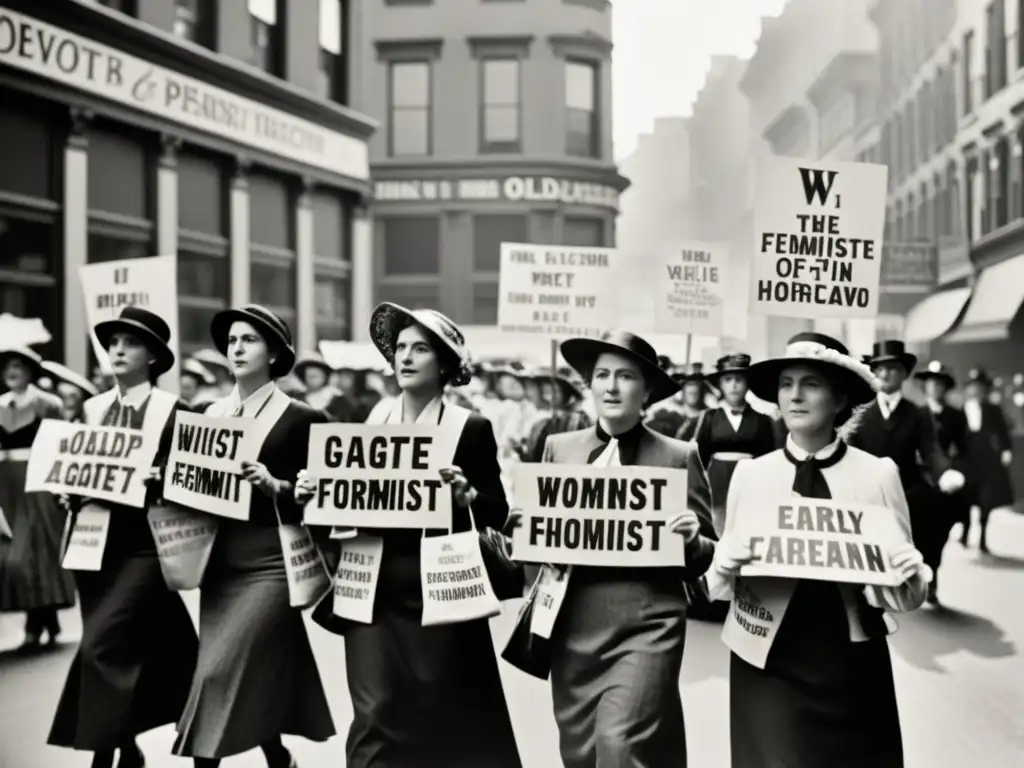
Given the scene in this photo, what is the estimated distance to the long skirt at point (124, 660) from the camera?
4902 mm

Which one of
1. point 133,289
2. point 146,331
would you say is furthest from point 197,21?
point 146,331

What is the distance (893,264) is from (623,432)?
3913 millimetres

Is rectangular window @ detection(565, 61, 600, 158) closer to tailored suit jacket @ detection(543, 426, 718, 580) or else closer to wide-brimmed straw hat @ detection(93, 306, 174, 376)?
wide-brimmed straw hat @ detection(93, 306, 174, 376)

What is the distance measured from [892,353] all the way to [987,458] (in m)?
2.46

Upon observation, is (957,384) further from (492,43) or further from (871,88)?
(492,43)

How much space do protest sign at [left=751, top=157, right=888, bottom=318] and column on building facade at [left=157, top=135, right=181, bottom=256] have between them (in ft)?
20.0

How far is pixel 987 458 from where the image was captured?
9.12 metres

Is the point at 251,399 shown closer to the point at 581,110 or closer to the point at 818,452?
the point at 818,452

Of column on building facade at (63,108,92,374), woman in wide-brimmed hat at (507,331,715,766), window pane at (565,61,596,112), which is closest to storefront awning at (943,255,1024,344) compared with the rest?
window pane at (565,61,596,112)

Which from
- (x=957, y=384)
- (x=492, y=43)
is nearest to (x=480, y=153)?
(x=492, y=43)

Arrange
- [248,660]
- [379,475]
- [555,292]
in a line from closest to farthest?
[379,475] → [248,660] → [555,292]

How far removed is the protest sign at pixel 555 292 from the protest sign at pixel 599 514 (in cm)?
274

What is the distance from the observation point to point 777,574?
370 centimetres

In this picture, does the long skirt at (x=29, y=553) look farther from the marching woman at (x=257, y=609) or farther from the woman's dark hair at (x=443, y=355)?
the woman's dark hair at (x=443, y=355)
